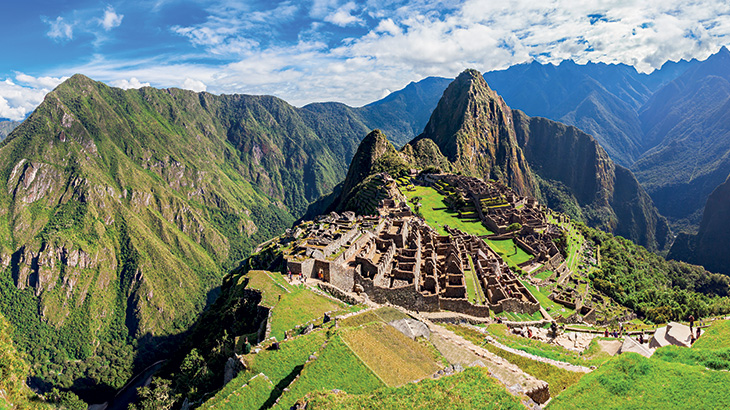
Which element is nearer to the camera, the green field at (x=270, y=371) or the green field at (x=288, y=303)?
the green field at (x=270, y=371)

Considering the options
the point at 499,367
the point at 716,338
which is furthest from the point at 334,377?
the point at 716,338

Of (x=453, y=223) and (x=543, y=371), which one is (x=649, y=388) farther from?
(x=453, y=223)

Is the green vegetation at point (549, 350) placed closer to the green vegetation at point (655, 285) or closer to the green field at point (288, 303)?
the green field at point (288, 303)

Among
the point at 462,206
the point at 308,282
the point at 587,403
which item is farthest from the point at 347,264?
the point at 462,206

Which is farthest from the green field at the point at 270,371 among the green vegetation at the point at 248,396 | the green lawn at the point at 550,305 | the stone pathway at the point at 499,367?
the green lawn at the point at 550,305

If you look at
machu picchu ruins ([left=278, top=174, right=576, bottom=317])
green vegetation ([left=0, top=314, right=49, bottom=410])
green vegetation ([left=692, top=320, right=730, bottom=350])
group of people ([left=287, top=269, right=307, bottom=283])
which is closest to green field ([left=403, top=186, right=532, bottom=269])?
machu picchu ruins ([left=278, top=174, right=576, bottom=317])

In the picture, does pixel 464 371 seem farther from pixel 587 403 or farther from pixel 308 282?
pixel 308 282
